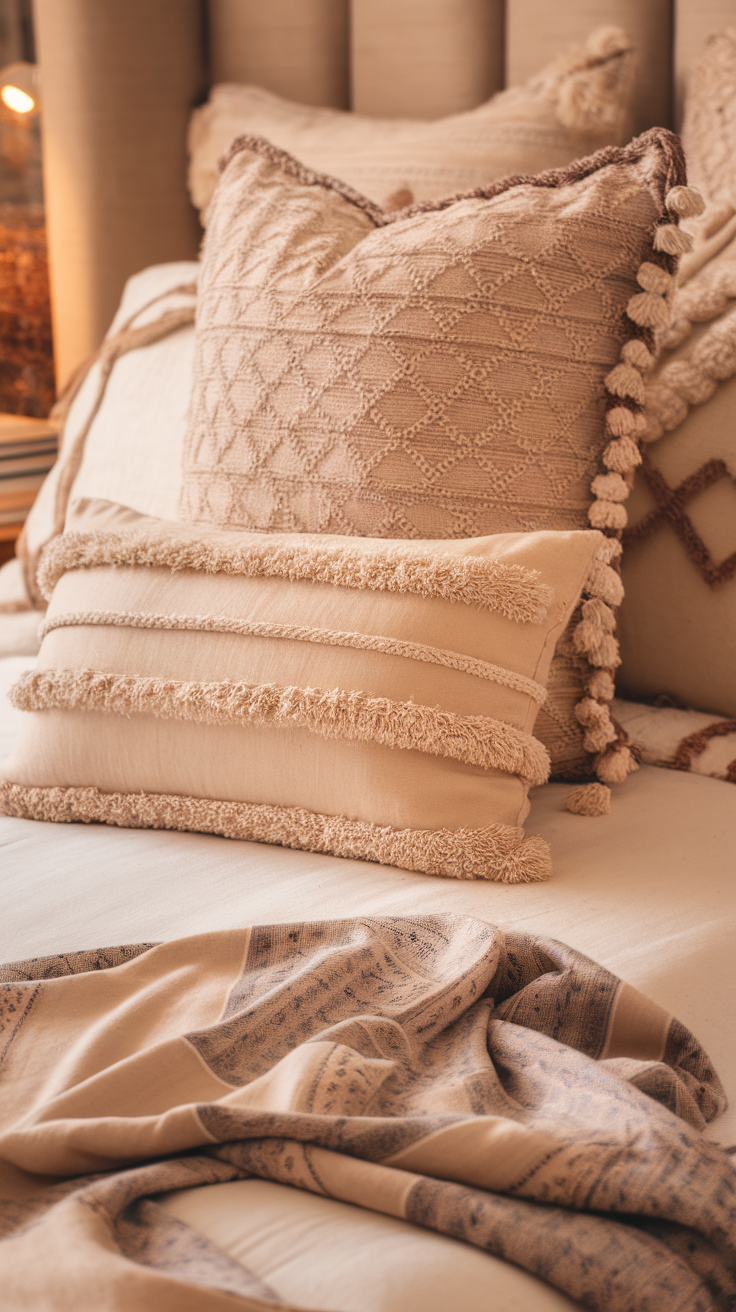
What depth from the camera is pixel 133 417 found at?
1.41 m

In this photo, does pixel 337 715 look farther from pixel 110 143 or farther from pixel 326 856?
pixel 110 143

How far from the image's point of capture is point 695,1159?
471mm

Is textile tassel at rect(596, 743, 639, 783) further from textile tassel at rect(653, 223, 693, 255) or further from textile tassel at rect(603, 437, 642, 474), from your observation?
textile tassel at rect(653, 223, 693, 255)

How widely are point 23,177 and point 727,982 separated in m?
2.03

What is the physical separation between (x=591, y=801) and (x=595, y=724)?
70mm

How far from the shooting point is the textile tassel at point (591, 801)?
0.96 metres

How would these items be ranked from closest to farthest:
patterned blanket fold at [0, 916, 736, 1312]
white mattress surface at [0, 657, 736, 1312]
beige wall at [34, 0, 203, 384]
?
patterned blanket fold at [0, 916, 736, 1312] < white mattress surface at [0, 657, 736, 1312] < beige wall at [34, 0, 203, 384]

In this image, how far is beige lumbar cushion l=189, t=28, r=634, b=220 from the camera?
53.5 inches

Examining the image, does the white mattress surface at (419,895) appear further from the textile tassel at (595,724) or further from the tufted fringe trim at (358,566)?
the tufted fringe trim at (358,566)

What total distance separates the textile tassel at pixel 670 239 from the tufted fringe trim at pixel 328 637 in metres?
0.39

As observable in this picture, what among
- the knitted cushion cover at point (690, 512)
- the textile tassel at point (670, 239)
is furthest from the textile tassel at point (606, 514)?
the textile tassel at point (670, 239)

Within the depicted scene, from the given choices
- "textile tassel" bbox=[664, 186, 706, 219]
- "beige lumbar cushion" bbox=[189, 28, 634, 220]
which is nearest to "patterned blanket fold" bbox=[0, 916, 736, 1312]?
"textile tassel" bbox=[664, 186, 706, 219]

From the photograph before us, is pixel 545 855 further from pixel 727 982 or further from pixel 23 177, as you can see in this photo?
pixel 23 177

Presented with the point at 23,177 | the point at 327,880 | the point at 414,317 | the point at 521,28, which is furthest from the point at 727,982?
the point at 23,177
